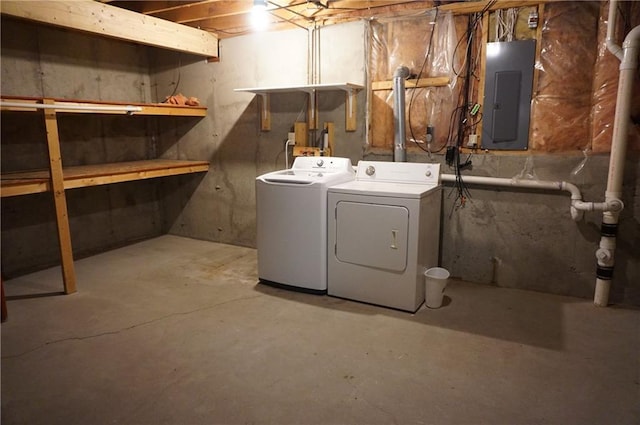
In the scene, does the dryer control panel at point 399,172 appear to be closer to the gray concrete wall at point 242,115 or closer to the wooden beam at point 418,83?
the gray concrete wall at point 242,115

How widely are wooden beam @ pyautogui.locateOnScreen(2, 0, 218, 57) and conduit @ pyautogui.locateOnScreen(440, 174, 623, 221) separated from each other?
2813 mm

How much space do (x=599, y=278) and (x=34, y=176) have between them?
4.28 m

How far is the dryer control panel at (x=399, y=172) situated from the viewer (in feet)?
10.8

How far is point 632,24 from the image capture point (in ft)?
8.96

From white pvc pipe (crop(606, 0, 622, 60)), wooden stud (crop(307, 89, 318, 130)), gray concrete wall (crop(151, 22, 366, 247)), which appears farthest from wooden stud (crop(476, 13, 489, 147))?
wooden stud (crop(307, 89, 318, 130))

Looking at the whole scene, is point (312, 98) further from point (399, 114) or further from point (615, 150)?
point (615, 150)

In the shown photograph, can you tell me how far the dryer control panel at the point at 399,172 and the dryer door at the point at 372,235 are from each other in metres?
0.58

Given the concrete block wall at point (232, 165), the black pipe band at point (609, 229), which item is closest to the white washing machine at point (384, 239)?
the concrete block wall at point (232, 165)

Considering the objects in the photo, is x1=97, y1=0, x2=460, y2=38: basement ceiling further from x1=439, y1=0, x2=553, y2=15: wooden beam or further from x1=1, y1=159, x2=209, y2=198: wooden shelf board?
x1=1, y1=159, x2=209, y2=198: wooden shelf board

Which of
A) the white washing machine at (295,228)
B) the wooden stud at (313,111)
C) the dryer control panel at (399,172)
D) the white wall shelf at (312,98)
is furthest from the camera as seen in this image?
the wooden stud at (313,111)

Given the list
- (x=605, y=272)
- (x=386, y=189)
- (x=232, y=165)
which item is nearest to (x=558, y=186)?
(x=605, y=272)

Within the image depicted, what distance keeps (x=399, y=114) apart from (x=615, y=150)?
152 centimetres

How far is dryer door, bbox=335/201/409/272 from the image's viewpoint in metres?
2.85

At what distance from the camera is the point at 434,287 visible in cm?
296
